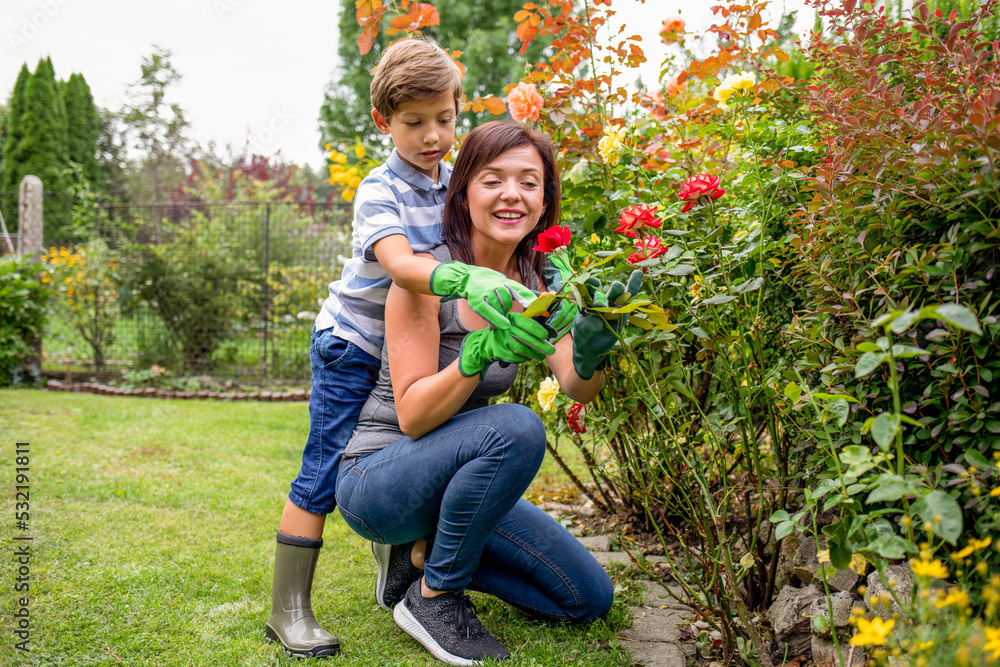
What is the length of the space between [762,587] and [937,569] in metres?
0.97

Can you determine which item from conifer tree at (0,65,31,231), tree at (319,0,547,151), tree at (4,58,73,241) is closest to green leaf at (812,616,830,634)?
tree at (4,58,73,241)

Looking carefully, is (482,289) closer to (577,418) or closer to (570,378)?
(570,378)

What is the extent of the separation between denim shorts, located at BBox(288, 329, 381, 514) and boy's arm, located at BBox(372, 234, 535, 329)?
318 millimetres

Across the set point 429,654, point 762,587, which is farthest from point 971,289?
point 429,654

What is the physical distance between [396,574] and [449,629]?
1.06ft

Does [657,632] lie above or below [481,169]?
below

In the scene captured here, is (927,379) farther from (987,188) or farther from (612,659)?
(612,659)

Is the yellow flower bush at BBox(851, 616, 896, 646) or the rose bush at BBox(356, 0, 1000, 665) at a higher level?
the rose bush at BBox(356, 0, 1000, 665)

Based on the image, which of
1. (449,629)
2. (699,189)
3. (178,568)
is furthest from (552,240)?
(178,568)

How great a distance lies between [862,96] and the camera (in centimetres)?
113

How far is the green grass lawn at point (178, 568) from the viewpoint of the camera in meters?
1.58

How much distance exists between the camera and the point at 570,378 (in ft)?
5.32

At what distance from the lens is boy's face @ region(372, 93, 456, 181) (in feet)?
5.74

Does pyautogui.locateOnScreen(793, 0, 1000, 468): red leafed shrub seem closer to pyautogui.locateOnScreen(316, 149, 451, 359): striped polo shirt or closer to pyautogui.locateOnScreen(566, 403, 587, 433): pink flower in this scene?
pyautogui.locateOnScreen(566, 403, 587, 433): pink flower
